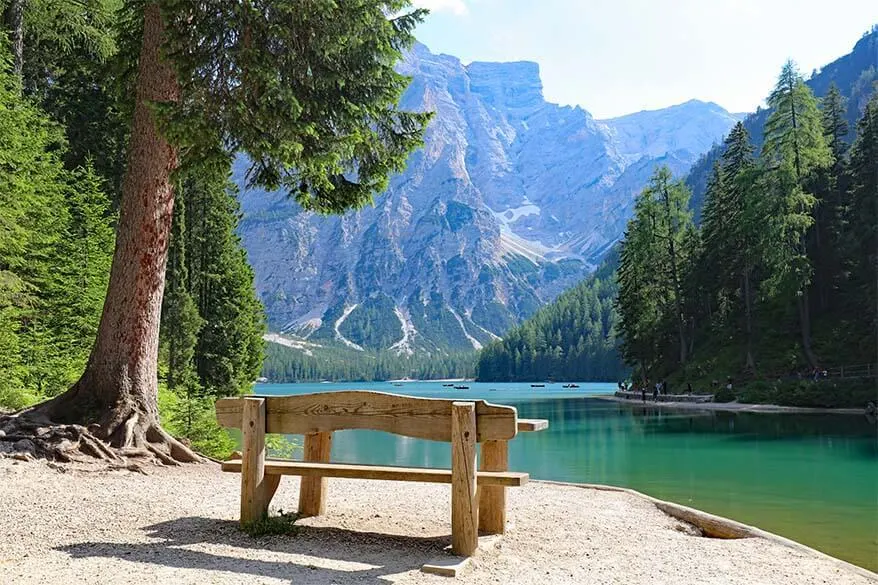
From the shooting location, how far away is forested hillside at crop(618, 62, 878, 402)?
43656 mm

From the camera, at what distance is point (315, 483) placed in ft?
22.6

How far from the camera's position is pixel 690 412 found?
136 feet

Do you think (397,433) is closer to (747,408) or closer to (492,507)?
(492,507)

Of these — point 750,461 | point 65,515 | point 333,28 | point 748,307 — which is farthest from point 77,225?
point 748,307

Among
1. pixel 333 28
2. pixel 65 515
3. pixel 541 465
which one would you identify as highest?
pixel 333 28

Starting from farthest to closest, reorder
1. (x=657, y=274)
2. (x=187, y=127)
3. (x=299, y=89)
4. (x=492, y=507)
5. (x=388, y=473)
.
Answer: (x=657, y=274) < (x=299, y=89) < (x=187, y=127) < (x=492, y=507) < (x=388, y=473)

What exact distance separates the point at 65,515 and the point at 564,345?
152 m

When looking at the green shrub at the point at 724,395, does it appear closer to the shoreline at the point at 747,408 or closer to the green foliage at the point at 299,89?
the shoreline at the point at 747,408

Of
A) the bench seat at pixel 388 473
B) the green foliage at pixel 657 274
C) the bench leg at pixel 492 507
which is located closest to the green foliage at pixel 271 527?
the bench seat at pixel 388 473

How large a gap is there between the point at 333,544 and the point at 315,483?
1157 millimetres

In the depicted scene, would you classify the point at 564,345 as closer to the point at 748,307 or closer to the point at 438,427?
the point at 748,307

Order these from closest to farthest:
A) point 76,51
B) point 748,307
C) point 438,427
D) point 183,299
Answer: point 438,427
point 76,51
point 183,299
point 748,307

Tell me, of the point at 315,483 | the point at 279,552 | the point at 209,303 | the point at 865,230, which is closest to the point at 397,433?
the point at 279,552

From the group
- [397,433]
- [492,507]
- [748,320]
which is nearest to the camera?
[397,433]
